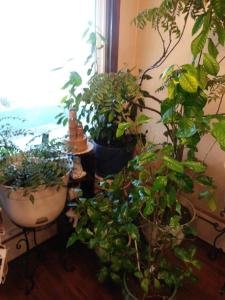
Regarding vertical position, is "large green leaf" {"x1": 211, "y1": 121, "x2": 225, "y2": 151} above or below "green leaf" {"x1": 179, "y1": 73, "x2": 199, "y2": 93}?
below

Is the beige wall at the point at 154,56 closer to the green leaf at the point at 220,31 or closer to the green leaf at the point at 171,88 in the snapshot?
the green leaf at the point at 220,31

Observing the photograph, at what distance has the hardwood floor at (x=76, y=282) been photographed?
1467 millimetres

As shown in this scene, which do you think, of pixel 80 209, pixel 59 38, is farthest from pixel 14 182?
pixel 59 38

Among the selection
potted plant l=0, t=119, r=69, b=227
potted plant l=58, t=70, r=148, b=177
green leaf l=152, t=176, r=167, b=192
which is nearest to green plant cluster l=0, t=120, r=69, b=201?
potted plant l=0, t=119, r=69, b=227

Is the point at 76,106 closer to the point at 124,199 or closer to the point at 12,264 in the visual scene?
the point at 124,199

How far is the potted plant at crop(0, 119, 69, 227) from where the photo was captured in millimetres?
1190

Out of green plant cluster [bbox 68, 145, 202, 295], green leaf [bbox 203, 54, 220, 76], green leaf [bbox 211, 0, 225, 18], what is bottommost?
green plant cluster [bbox 68, 145, 202, 295]

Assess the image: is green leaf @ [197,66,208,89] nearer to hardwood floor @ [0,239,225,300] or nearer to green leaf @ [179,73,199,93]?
green leaf @ [179,73,199,93]

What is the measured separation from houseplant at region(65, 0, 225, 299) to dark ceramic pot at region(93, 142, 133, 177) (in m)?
0.24

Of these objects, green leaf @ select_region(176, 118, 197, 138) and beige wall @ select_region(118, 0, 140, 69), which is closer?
green leaf @ select_region(176, 118, 197, 138)

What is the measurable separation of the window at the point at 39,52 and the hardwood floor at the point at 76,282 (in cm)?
81

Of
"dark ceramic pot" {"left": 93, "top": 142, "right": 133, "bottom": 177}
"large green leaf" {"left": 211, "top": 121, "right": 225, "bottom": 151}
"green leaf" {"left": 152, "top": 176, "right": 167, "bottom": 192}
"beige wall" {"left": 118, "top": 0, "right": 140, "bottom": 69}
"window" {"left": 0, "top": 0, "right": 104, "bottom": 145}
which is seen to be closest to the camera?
"large green leaf" {"left": 211, "top": 121, "right": 225, "bottom": 151}

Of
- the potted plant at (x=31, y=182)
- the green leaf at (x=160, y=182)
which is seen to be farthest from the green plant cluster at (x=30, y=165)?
the green leaf at (x=160, y=182)

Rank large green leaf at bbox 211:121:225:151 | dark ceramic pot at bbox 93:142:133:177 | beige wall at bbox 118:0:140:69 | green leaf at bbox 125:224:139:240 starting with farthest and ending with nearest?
1. beige wall at bbox 118:0:140:69
2. dark ceramic pot at bbox 93:142:133:177
3. green leaf at bbox 125:224:139:240
4. large green leaf at bbox 211:121:225:151
